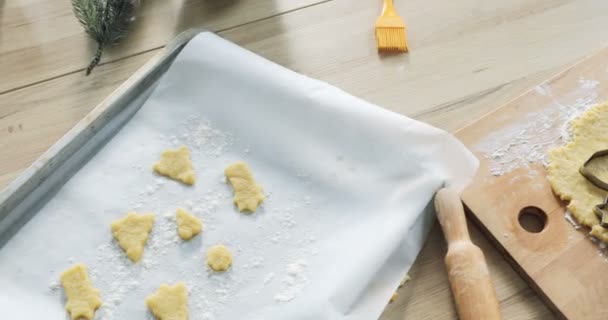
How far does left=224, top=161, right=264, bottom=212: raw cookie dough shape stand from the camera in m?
0.89

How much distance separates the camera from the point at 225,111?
0.98 m

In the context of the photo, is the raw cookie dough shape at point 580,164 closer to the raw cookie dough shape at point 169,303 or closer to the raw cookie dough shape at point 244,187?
the raw cookie dough shape at point 244,187

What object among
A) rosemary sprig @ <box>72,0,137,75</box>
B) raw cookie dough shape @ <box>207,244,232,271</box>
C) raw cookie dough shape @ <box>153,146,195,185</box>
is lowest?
raw cookie dough shape @ <box>207,244,232,271</box>

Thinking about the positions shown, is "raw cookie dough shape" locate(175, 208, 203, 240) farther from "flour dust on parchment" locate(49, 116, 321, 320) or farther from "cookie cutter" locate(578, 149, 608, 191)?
"cookie cutter" locate(578, 149, 608, 191)

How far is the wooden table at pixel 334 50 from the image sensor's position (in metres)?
0.99

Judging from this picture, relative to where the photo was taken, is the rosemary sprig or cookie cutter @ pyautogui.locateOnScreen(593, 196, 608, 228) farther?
the rosemary sprig

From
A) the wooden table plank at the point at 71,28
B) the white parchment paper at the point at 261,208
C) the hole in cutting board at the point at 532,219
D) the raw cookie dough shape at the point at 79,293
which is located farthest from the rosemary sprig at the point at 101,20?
the hole in cutting board at the point at 532,219

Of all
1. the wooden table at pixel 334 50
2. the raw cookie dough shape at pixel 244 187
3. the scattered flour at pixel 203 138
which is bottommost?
the raw cookie dough shape at pixel 244 187

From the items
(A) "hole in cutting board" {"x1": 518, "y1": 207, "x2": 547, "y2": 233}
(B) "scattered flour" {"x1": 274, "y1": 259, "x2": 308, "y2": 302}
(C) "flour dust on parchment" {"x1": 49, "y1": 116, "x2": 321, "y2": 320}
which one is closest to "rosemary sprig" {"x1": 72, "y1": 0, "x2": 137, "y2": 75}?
(C) "flour dust on parchment" {"x1": 49, "y1": 116, "x2": 321, "y2": 320}

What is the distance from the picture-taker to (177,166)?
92cm

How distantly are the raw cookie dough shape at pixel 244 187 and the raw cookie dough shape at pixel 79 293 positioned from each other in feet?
0.72

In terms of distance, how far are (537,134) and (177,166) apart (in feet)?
1.71

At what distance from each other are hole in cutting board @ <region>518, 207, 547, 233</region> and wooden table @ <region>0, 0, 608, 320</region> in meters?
0.17

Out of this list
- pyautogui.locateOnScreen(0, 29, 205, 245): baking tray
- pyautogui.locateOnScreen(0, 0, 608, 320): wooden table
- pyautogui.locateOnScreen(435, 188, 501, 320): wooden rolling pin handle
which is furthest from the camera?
pyautogui.locateOnScreen(0, 0, 608, 320): wooden table
